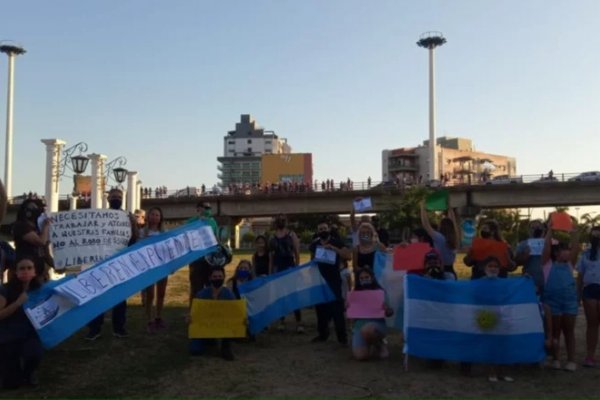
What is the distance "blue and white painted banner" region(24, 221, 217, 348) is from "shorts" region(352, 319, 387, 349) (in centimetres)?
251

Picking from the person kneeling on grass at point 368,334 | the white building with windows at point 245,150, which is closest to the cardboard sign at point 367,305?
the person kneeling on grass at point 368,334

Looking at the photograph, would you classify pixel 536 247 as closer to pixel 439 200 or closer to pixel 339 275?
pixel 339 275

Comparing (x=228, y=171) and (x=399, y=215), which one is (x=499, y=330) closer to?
(x=399, y=215)

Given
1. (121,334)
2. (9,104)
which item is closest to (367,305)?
(121,334)

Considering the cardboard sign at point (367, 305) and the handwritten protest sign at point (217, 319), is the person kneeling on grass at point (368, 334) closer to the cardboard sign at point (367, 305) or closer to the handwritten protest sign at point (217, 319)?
the cardboard sign at point (367, 305)

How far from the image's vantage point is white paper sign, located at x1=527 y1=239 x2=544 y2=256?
8531 mm

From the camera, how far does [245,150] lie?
176625mm

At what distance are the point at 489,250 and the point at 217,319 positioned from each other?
3894 mm

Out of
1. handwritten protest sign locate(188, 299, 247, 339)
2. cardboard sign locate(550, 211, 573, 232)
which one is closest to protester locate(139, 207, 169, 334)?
handwritten protest sign locate(188, 299, 247, 339)

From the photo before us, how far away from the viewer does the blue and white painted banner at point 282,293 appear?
9.63 meters

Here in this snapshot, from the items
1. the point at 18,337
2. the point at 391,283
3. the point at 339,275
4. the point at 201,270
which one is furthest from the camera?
the point at 201,270

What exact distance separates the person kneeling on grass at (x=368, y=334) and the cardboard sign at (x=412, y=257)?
46cm

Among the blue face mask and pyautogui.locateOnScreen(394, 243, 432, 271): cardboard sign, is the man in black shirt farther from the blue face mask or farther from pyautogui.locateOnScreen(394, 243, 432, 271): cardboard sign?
the blue face mask

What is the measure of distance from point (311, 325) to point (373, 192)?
1749 inches
